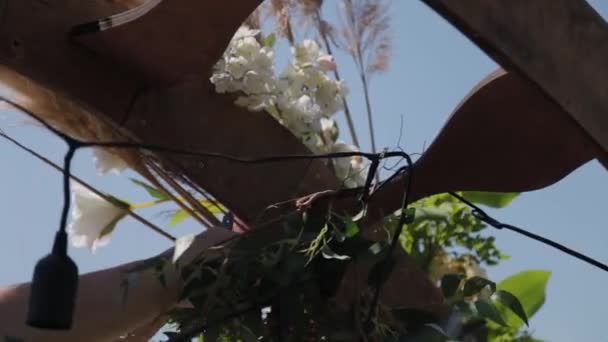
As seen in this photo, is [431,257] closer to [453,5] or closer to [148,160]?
[148,160]

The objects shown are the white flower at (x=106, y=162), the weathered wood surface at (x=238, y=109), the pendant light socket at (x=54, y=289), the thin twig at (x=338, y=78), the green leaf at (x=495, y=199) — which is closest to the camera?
the pendant light socket at (x=54, y=289)

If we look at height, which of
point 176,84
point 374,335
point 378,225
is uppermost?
point 176,84

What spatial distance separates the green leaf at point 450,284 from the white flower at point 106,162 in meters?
0.36

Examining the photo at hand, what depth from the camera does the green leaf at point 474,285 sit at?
3.43 ft

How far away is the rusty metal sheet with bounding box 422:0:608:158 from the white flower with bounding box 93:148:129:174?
0.46 meters

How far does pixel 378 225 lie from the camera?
45.4 inches

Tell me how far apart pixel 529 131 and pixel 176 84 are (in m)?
0.36

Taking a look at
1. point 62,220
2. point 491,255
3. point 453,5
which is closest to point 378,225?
point 491,255

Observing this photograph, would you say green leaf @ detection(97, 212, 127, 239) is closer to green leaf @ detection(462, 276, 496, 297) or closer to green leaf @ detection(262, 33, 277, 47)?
green leaf @ detection(262, 33, 277, 47)

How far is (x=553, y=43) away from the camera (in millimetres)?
926

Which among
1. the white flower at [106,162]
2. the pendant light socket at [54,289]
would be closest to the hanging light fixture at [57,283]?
the pendant light socket at [54,289]

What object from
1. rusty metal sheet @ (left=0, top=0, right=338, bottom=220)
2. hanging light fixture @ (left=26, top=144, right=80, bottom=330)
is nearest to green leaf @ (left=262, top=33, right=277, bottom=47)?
A: rusty metal sheet @ (left=0, top=0, right=338, bottom=220)

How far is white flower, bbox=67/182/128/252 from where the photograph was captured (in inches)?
49.4

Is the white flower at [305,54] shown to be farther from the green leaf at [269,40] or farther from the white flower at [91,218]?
the white flower at [91,218]
